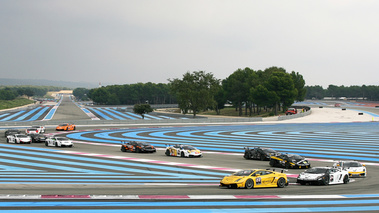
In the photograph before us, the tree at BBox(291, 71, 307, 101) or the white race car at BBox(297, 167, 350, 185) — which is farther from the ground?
the tree at BBox(291, 71, 307, 101)

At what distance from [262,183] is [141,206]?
714 cm

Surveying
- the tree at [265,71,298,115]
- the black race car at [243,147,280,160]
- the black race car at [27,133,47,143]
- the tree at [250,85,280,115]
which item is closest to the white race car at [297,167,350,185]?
the black race car at [243,147,280,160]

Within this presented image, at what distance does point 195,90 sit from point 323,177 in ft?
252

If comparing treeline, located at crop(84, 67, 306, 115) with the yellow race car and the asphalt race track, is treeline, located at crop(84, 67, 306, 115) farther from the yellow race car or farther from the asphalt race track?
the yellow race car

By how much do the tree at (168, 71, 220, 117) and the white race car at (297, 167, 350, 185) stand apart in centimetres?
7342

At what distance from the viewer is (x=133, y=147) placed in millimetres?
37500

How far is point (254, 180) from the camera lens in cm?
1952

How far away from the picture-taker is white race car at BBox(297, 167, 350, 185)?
68.2 ft

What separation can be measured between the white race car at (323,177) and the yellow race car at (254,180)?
1.57 m

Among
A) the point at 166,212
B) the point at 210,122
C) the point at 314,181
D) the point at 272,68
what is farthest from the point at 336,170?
the point at 272,68

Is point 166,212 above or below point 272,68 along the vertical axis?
below

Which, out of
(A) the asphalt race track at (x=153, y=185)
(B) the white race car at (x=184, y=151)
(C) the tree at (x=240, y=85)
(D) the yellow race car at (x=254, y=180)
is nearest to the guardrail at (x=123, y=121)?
(A) the asphalt race track at (x=153, y=185)

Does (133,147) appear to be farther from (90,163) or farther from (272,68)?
(272,68)

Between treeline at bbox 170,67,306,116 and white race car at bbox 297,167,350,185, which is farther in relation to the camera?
treeline at bbox 170,67,306,116
